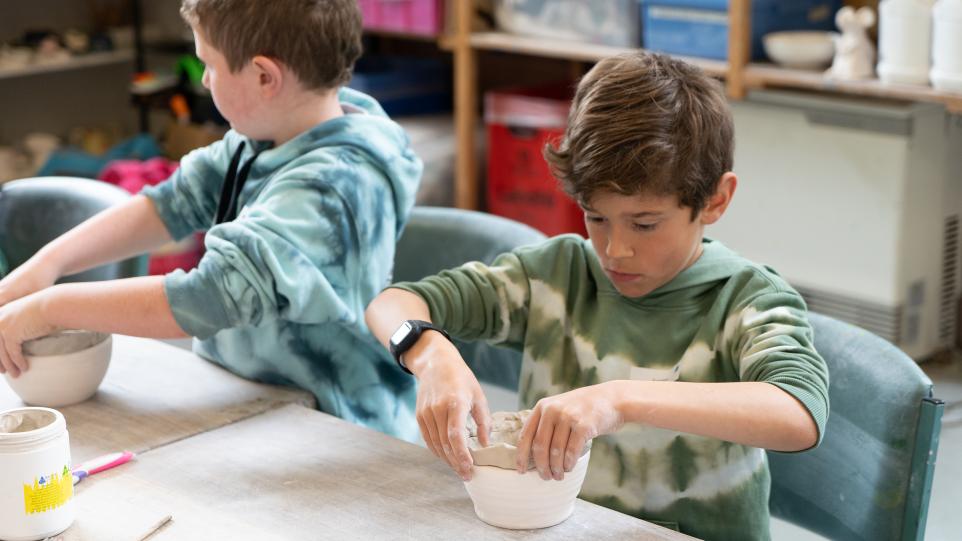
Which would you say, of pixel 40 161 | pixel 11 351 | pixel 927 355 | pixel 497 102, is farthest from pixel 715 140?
pixel 40 161

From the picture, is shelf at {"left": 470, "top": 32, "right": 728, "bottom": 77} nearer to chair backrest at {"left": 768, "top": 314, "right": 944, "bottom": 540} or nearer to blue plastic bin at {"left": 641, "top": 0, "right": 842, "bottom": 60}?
blue plastic bin at {"left": 641, "top": 0, "right": 842, "bottom": 60}

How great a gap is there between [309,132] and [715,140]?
0.53 meters

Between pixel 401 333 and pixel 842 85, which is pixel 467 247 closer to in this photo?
pixel 401 333

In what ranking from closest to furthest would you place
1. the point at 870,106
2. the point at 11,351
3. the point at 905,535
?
the point at 905,535
the point at 11,351
the point at 870,106

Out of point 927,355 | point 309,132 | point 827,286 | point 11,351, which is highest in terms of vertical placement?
point 309,132

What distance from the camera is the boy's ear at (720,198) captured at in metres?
1.26

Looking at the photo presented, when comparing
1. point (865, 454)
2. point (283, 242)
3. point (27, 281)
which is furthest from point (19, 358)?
point (865, 454)

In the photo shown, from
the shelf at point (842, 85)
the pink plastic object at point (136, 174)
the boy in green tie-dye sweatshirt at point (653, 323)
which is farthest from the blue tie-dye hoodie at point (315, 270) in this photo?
the pink plastic object at point (136, 174)

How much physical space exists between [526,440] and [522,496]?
5 cm

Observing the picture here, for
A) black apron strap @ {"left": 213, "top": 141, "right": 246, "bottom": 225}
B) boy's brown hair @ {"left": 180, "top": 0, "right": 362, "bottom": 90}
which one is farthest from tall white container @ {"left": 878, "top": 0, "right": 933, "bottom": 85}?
black apron strap @ {"left": 213, "top": 141, "right": 246, "bottom": 225}

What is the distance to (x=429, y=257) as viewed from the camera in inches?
71.6

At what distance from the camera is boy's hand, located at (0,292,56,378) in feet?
4.36

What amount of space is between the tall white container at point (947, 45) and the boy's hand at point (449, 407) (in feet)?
5.44

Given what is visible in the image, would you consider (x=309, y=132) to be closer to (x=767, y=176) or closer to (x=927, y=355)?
(x=767, y=176)
